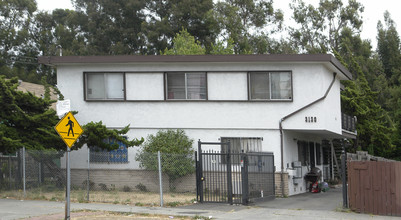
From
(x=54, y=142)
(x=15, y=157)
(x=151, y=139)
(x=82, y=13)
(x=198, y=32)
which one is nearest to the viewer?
(x=15, y=157)

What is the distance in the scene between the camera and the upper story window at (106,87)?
23.1 metres

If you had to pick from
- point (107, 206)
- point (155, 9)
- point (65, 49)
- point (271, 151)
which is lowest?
point (107, 206)

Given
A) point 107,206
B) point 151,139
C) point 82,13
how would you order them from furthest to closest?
point 82,13 → point 151,139 → point 107,206

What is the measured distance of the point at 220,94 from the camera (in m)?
22.7

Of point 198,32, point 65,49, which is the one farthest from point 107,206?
point 65,49

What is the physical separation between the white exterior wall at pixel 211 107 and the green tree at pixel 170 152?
0.55m

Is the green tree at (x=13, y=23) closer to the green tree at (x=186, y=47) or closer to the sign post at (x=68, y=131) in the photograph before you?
the green tree at (x=186, y=47)

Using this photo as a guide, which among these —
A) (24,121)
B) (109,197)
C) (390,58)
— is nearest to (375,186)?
(109,197)

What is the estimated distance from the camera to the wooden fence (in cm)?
1546

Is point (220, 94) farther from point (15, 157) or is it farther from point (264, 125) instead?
point (15, 157)

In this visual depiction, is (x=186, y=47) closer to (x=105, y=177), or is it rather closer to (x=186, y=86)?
(x=186, y=86)

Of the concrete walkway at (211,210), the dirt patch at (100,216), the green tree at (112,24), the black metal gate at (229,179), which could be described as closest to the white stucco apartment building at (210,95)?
the black metal gate at (229,179)

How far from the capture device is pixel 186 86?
2281 cm

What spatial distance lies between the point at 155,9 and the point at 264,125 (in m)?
31.4
